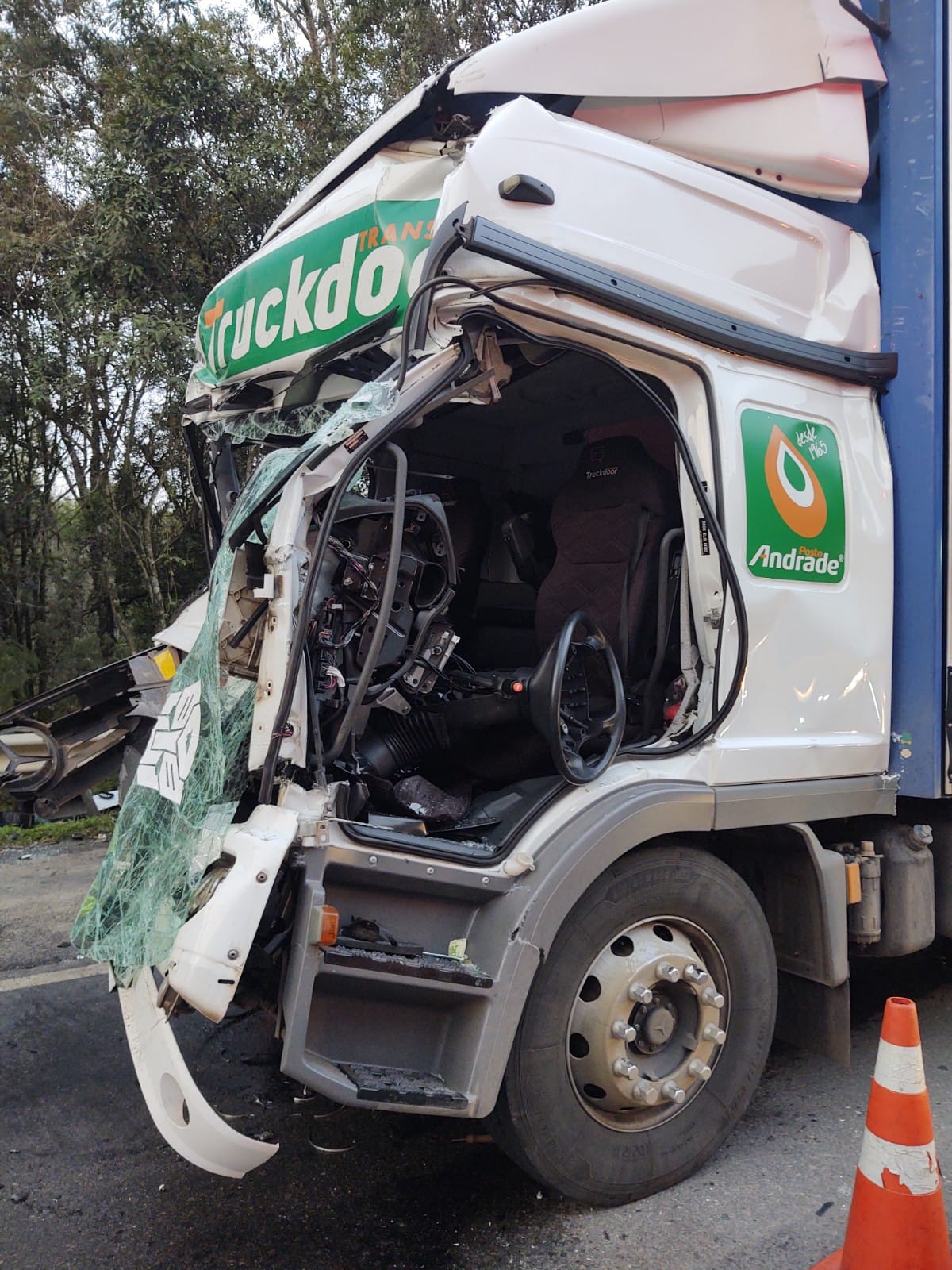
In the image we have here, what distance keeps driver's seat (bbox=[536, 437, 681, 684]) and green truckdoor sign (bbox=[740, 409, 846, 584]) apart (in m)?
0.44

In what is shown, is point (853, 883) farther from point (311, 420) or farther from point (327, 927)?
point (311, 420)

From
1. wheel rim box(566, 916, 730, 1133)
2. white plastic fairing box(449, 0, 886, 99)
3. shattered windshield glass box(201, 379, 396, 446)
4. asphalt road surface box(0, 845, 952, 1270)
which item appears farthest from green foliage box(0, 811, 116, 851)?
white plastic fairing box(449, 0, 886, 99)

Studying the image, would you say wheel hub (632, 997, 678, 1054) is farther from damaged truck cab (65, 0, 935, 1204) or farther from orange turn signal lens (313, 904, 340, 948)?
orange turn signal lens (313, 904, 340, 948)

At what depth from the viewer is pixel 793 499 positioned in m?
2.98

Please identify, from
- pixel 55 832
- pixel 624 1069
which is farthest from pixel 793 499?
pixel 55 832

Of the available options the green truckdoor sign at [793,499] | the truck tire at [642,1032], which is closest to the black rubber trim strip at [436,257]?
the green truckdoor sign at [793,499]

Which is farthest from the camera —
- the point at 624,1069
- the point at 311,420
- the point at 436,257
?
the point at 311,420

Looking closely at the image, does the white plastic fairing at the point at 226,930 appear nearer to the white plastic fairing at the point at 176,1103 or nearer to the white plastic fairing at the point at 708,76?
the white plastic fairing at the point at 176,1103

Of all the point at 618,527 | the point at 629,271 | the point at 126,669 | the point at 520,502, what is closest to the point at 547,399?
the point at 520,502

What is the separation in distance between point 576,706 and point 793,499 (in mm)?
960

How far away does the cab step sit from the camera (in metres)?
2.13

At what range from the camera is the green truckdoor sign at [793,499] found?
289 centimetres

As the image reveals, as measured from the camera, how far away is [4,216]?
8.62 m

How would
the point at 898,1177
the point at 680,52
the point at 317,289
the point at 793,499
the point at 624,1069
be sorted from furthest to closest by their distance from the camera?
the point at 317,289 → the point at 793,499 → the point at 680,52 → the point at 624,1069 → the point at 898,1177
